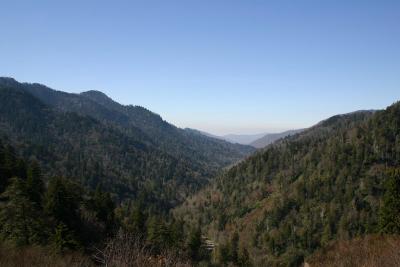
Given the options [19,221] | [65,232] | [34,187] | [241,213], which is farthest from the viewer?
[241,213]

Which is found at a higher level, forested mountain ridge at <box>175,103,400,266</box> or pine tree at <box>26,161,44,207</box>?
pine tree at <box>26,161,44,207</box>

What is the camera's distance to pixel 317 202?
509ft

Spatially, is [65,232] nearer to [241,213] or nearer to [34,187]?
[34,187]

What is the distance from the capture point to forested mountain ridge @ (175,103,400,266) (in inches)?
5251

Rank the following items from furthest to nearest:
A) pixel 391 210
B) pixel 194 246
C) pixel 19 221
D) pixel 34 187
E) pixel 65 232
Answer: pixel 194 246 → pixel 34 187 → pixel 391 210 → pixel 65 232 → pixel 19 221

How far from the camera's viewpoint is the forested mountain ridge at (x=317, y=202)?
438 feet

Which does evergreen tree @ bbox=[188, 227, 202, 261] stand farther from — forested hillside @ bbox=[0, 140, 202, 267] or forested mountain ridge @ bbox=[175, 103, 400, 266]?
forested mountain ridge @ bbox=[175, 103, 400, 266]

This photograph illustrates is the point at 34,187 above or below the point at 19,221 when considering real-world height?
above

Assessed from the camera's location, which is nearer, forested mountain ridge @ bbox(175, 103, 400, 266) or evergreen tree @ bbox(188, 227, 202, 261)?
evergreen tree @ bbox(188, 227, 202, 261)

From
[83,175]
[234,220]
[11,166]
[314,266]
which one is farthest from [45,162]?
[314,266]

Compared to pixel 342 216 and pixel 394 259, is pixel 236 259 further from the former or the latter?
pixel 394 259

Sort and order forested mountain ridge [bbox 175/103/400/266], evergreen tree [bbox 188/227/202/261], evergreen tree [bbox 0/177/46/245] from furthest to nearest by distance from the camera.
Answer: forested mountain ridge [bbox 175/103/400/266] < evergreen tree [bbox 188/227/202/261] < evergreen tree [bbox 0/177/46/245]

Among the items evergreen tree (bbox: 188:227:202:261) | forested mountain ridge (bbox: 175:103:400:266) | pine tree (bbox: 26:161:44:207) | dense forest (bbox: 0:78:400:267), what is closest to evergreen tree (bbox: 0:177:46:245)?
dense forest (bbox: 0:78:400:267)

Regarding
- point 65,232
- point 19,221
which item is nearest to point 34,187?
point 65,232
